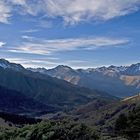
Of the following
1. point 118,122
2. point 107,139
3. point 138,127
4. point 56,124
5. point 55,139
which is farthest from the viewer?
point 118,122

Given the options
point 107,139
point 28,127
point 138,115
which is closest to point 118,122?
point 138,115

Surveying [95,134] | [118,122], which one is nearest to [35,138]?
[95,134]

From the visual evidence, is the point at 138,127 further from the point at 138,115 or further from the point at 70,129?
the point at 70,129

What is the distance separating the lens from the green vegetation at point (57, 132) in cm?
2320

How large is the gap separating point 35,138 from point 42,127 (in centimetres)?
88

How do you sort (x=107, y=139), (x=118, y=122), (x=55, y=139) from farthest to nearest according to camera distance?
(x=118, y=122)
(x=55, y=139)
(x=107, y=139)

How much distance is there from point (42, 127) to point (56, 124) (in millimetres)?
1071

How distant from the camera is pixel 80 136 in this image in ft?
76.1

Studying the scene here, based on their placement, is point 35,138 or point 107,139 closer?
point 107,139

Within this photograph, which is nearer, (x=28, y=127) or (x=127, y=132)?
(x=28, y=127)

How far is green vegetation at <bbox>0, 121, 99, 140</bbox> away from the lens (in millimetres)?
23203

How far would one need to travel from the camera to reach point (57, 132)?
79.2 feet

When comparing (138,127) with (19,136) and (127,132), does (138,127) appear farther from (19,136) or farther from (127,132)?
(19,136)

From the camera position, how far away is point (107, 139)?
2205 cm
